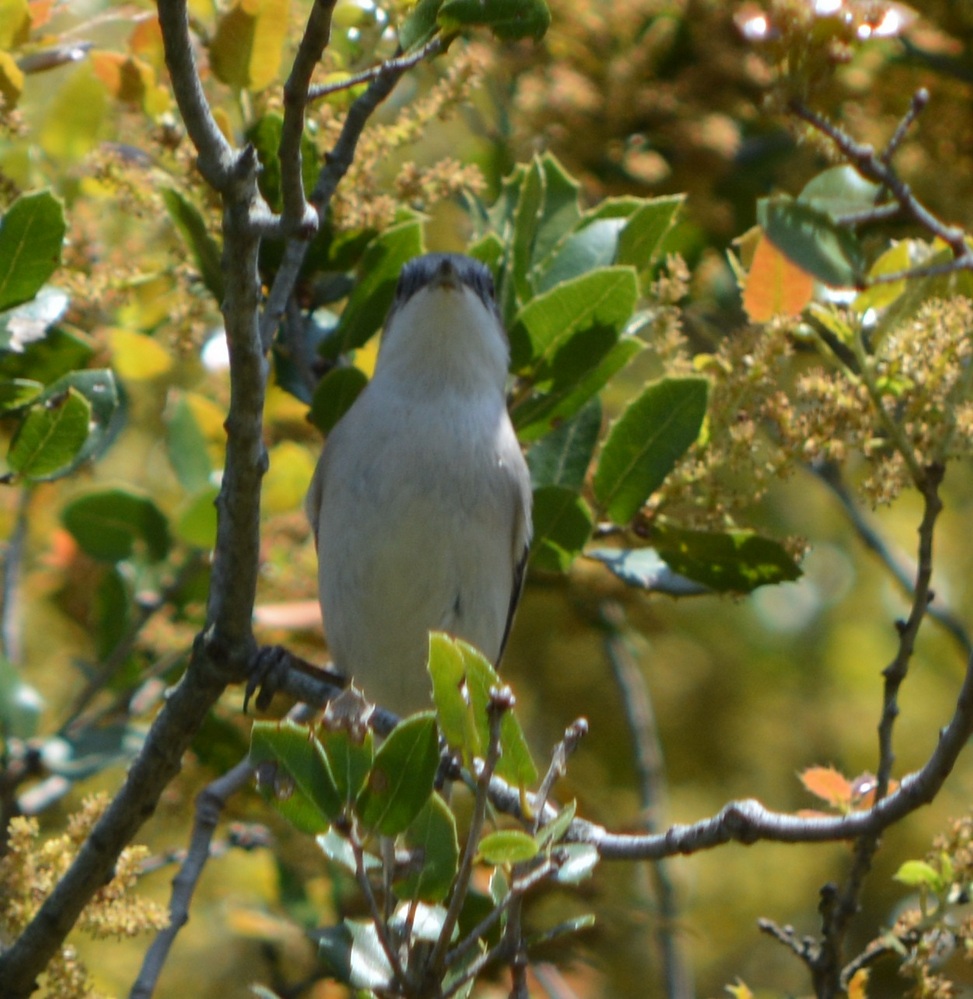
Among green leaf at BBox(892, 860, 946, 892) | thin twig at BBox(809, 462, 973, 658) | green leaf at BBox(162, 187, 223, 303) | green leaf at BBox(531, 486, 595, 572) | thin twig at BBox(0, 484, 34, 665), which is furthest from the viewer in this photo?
thin twig at BBox(809, 462, 973, 658)

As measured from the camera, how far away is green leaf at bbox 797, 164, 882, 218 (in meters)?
3.10

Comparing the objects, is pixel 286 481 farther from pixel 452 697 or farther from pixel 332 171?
pixel 452 697

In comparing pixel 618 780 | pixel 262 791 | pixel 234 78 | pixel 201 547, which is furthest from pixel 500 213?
pixel 618 780

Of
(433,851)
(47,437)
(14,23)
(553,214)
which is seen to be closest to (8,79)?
(14,23)

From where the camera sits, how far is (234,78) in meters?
3.18

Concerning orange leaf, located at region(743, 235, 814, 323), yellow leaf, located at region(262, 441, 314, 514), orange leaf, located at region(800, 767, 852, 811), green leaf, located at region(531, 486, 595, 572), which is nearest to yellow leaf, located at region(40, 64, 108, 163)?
yellow leaf, located at region(262, 441, 314, 514)

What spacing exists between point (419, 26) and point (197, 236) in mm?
974

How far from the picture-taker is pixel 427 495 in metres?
3.63

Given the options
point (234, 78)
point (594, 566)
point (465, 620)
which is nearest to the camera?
point (234, 78)

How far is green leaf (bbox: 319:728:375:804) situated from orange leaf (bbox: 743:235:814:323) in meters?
1.51

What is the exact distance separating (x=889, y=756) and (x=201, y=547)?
6.84 ft

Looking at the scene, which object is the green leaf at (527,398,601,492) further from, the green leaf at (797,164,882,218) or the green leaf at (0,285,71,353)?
the green leaf at (0,285,71,353)

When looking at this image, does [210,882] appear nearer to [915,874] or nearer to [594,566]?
[594,566]

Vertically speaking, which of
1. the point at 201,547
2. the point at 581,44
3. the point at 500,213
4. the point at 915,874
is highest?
the point at 581,44
